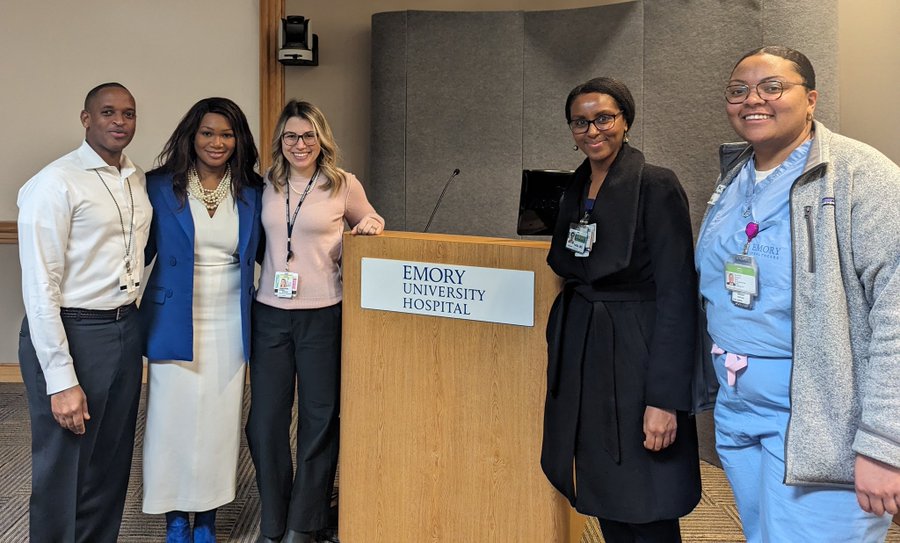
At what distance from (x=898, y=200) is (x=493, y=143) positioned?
3.54 m

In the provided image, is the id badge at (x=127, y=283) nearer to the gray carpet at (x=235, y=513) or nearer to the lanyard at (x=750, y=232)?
the gray carpet at (x=235, y=513)

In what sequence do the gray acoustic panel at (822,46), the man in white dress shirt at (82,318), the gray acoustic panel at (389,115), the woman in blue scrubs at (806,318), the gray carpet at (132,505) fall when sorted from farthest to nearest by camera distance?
the gray acoustic panel at (389,115), the gray acoustic panel at (822,46), the gray carpet at (132,505), the man in white dress shirt at (82,318), the woman in blue scrubs at (806,318)

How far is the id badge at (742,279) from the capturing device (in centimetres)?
A: 134

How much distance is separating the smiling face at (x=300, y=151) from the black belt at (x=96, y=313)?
2.32ft

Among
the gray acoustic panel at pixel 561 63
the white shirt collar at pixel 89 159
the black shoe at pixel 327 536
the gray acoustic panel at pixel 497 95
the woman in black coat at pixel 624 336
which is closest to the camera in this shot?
the woman in black coat at pixel 624 336

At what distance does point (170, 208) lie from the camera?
2.28 metres

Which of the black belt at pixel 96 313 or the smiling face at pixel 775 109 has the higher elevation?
the smiling face at pixel 775 109

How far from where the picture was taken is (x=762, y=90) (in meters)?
1.35

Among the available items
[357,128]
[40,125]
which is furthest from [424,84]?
[40,125]

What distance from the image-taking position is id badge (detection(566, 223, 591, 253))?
165 centimetres

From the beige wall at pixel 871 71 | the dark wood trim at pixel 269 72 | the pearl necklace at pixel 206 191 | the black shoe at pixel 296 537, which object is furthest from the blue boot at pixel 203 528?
the beige wall at pixel 871 71

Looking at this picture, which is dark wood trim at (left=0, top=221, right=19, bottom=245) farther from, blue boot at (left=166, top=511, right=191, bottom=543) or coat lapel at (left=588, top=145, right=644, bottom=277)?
coat lapel at (left=588, top=145, right=644, bottom=277)

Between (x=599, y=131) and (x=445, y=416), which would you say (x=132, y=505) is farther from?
(x=599, y=131)

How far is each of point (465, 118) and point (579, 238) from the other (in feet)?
10.3
